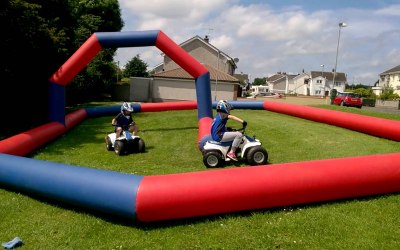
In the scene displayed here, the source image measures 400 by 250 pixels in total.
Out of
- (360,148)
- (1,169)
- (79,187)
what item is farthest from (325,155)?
(1,169)

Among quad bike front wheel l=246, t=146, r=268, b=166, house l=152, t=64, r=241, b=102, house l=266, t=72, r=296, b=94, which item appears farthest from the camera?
house l=266, t=72, r=296, b=94

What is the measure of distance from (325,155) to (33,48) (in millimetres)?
12121

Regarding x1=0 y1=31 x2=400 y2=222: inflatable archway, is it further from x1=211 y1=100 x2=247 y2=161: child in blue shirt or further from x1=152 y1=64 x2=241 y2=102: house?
x1=152 y1=64 x2=241 y2=102: house

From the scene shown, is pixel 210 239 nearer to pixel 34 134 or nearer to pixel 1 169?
pixel 1 169

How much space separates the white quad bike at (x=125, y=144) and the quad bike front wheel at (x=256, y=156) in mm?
3864

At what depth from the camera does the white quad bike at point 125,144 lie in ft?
33.9

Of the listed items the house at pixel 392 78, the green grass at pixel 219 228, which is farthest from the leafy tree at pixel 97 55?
the house at pixel 392 78

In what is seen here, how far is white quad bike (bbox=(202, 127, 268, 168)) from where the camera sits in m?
8.26

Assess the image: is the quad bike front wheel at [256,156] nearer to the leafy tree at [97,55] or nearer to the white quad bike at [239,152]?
the white quad bike at [239,152]

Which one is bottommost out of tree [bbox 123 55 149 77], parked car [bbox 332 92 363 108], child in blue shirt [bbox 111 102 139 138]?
child in blue shirt [bbox 111 102 139 138]

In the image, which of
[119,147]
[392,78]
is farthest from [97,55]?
[392,78]

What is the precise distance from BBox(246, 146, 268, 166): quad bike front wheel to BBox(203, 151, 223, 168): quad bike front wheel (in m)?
0.69

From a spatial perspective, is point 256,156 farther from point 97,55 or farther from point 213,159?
point 97,55

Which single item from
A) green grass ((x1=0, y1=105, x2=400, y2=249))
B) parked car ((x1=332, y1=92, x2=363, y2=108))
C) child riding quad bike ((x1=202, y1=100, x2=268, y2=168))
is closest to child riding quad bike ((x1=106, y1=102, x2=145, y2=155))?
child riding quad bike ((x1=202, y1=100, x2=268, y2=168))
